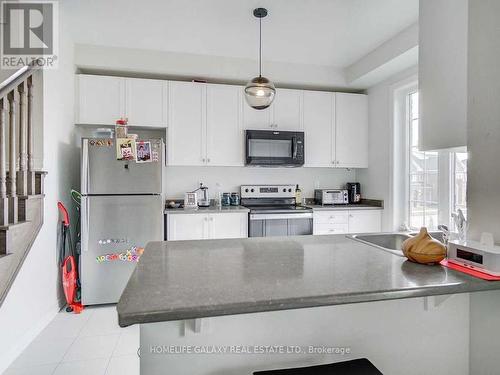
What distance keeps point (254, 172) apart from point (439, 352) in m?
2.86

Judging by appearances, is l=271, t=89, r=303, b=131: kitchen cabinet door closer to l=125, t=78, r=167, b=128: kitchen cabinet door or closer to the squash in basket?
l=125, t=78, r=167, b=128: kitchen cabinet door

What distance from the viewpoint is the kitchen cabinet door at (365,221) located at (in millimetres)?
3604

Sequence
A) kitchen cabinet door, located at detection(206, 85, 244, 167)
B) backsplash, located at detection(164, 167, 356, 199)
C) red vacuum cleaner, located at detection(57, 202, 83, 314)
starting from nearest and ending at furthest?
1. red vacuum cleaner, located at detection(57, 202, 83, 314)
2. kitchen cabinet door, located at detection(206, 85, 244, 167)
3. backsplash, located at detection(164, 167, 356, 199)

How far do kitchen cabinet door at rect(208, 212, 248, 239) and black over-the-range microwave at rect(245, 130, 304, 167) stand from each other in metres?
0.67

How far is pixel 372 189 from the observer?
3850mm

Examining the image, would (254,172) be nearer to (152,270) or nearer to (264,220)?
(264,220)

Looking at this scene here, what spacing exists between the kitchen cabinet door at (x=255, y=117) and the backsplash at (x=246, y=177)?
597 mm

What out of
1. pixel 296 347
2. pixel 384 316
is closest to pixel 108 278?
pixel 296 347

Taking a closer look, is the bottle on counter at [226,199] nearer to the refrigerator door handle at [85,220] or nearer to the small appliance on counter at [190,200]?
the small appliance on counter at [190,200]

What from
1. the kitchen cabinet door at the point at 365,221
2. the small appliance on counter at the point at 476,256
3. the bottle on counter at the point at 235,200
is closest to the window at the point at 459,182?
the kitchen cabinet door at the point at 365,221

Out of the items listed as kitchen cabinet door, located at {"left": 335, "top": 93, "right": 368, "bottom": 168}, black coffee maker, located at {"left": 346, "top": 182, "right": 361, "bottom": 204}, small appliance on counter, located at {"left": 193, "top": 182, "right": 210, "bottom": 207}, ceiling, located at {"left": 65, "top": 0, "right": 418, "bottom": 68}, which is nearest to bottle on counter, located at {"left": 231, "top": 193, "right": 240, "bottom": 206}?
small appliance on counter, located at {"left": 193, "top": 182, "right": 210, "bottom": 207}

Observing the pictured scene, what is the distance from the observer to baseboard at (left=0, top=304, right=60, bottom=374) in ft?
6.23

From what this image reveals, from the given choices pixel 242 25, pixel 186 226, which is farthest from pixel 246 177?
pixel 242 25

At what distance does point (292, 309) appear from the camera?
105cm
